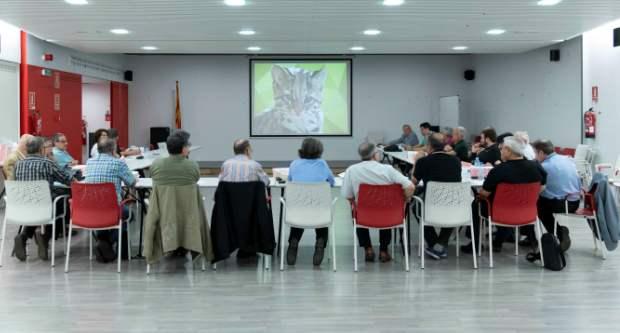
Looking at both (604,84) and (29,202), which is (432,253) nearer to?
(29,202)

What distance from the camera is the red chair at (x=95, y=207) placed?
493 cm

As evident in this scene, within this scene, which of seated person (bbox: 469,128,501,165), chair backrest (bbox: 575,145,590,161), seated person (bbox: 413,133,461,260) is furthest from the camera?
chair backrest (bbox: 575,145,590,161)

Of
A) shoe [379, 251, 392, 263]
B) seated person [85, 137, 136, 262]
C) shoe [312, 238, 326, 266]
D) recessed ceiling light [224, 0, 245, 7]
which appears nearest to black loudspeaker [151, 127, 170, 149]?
recessed ceiling light [224, 0, 245, 7]

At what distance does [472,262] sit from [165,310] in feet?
9.16

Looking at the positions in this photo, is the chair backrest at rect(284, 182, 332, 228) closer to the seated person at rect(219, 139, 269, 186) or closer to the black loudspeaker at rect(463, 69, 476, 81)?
the seated person at rect(219, 139, 269, 186)

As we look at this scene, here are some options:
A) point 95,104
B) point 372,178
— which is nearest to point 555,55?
point 372,178

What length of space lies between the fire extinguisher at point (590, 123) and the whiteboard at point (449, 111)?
4157 mm

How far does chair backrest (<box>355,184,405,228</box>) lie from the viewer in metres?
5.01

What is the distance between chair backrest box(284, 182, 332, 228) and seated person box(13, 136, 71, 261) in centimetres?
207

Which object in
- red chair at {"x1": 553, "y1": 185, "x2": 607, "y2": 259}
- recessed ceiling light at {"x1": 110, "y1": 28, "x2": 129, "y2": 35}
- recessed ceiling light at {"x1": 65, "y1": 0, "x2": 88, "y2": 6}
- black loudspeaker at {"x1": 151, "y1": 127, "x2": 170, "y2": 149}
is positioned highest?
recessed ceiling light at {"x1": 110, "y1": 28, "x2": 129, "y2": 35}

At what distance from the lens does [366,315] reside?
3900 mm

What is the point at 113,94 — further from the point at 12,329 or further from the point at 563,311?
the point at 563,311

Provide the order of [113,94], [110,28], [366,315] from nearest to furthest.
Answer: [366,315], [110,28], [113,94]

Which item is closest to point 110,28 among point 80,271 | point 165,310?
point 80,271
